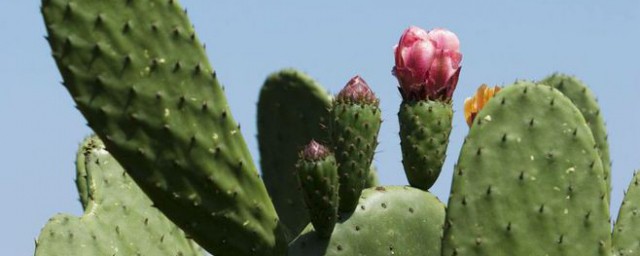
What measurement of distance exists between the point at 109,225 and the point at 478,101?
1394mm

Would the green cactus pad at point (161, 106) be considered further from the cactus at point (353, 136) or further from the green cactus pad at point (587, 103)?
the green cactus pad at point (587, 103)

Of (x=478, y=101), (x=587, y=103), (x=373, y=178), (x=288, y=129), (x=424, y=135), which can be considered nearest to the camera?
(x=424, y=135)

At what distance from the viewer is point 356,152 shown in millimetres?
4062

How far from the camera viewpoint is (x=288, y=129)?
5.79 meters

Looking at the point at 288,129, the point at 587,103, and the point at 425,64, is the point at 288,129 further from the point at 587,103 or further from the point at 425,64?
the point at 425,64

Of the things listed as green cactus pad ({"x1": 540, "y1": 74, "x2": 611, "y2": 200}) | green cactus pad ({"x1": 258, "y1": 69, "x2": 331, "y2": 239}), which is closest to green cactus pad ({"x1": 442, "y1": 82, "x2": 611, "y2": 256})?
green cactus pad ({"x1": 540, "y1": 74, "x2": 611, "y2": 200})

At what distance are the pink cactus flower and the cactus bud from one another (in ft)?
0.52

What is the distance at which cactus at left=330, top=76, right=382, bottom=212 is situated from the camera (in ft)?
13.3

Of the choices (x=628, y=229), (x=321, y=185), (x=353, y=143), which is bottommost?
(x=628, y=229)

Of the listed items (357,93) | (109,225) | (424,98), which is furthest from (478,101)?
(109,225)

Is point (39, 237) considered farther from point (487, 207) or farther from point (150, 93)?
point (487, 207)

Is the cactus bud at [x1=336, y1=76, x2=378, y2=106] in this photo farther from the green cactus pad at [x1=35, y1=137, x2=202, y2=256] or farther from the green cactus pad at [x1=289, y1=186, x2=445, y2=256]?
the green cactus pad at [x1=35, y1=137, x2=202, y2=256]

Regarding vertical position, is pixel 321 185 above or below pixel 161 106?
below

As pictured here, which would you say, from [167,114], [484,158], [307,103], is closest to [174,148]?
[167,114]
